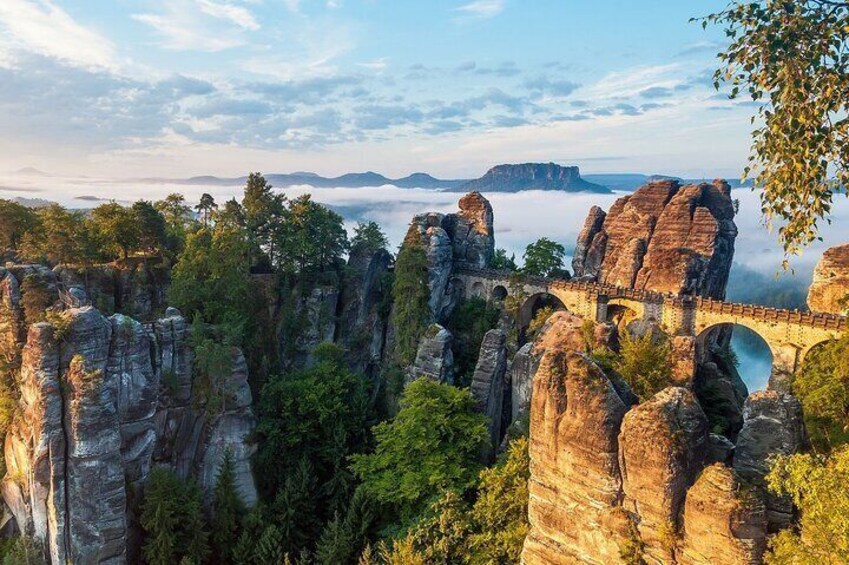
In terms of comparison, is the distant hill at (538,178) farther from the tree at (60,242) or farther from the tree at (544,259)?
the tree at (60,242)

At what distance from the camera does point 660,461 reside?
40.0 feet

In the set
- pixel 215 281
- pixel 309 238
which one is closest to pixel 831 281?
pixel 309 238

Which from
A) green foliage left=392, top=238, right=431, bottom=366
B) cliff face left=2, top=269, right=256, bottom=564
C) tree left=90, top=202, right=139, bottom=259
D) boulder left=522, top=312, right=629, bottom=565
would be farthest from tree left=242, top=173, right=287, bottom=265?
boulder left=522, top=312, right=629, bottom=565

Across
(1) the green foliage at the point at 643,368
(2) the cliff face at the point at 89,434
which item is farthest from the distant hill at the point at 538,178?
(2) the cliff face at the point at 89,434

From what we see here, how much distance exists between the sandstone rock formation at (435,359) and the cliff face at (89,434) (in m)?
11.3

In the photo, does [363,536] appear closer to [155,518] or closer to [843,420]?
[155,518]

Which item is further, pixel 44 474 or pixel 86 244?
pixel 86 244

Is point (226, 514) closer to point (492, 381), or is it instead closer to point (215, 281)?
point (215, 281)

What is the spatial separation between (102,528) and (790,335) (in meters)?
39.4

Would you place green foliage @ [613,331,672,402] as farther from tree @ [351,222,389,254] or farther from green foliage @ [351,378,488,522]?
tree @ [351,222,389,254]

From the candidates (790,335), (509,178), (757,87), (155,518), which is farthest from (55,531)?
(509,178)

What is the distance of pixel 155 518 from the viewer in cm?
2314

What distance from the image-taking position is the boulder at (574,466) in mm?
13312

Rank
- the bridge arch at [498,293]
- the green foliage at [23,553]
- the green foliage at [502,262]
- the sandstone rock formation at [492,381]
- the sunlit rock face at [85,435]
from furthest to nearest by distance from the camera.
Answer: the green foliage at [502,262]
the bridge arch at [498,293]
the sandstone rock formation at [492,381]
the sunlit rock face at [85,435]
the green foliage at [23,553]
